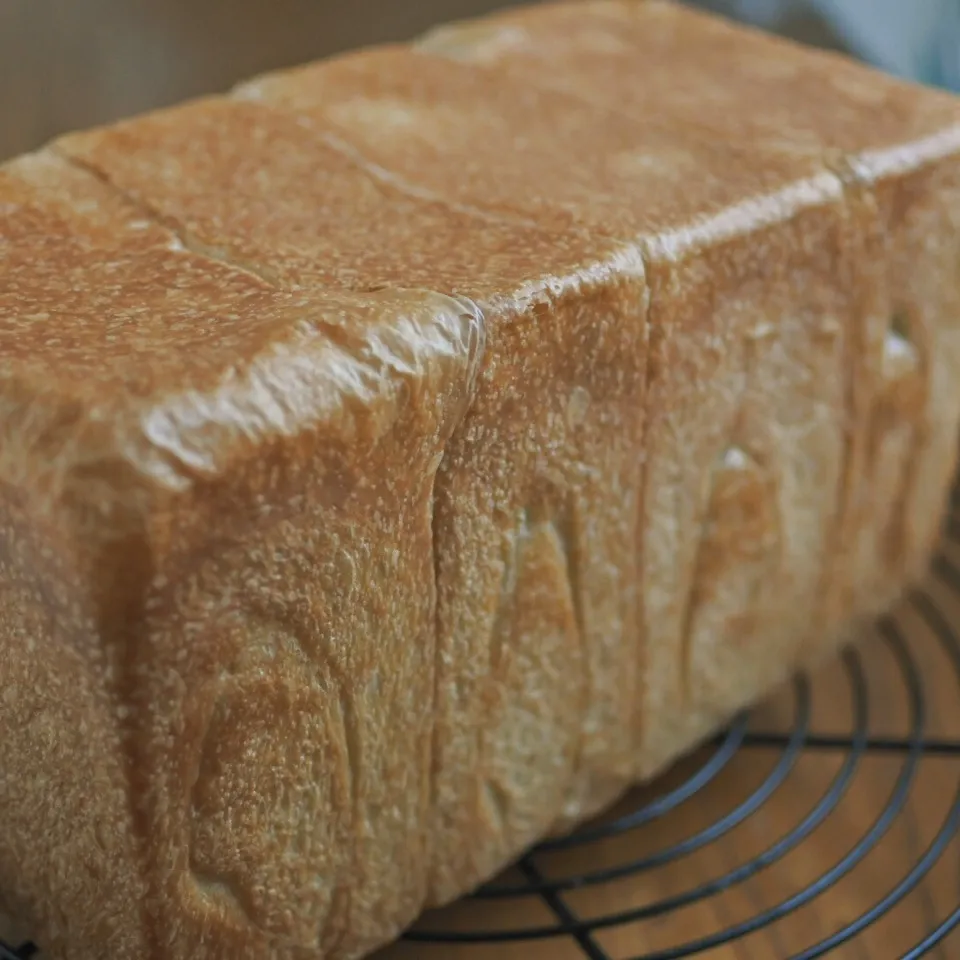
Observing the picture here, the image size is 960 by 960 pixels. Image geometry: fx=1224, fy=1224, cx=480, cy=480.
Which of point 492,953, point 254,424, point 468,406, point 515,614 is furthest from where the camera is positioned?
point 492,953

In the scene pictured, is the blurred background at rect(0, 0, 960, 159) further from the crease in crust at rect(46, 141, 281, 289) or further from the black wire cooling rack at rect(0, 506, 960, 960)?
the black wire cooling rack at rect(0, 506, 960, 960)

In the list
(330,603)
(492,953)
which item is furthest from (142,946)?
(492,953)

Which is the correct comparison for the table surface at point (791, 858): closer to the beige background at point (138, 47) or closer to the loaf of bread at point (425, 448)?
the loaf of bread at point (425, 448)

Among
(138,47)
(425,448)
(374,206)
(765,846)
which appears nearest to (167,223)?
(374,206)

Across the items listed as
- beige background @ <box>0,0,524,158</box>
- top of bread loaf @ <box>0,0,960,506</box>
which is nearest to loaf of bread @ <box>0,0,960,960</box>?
top of bread loaf @ <box>0,0,960,506</box>

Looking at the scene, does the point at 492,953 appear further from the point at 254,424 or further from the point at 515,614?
the point at 254,424
